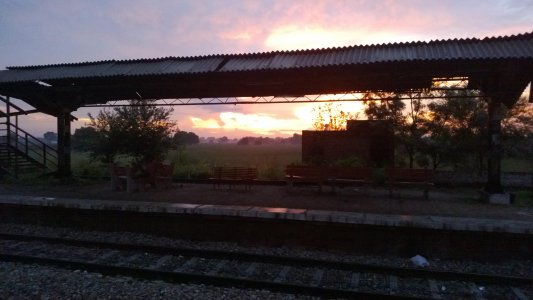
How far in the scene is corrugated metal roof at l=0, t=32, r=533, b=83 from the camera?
32.9 feet

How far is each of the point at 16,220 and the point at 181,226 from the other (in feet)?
16.4

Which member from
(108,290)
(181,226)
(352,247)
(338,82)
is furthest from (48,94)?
(352,247)

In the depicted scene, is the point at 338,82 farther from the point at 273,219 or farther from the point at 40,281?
the point at 40,281

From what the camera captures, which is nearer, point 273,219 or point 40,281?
point 40,281

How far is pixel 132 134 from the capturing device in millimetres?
19516

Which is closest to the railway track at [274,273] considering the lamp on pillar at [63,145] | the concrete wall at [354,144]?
the lamp on pillar at [63,145]

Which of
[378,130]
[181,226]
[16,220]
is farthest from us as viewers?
[378,130]

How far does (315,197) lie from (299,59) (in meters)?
3.96

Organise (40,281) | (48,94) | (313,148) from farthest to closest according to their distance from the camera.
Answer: (313,148) < (48,94) < (40,281)

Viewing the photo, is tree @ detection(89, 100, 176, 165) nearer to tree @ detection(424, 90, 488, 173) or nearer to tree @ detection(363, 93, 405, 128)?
tree @ detection(363, 93, 405, 128)

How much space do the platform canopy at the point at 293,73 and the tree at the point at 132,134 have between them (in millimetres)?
3815

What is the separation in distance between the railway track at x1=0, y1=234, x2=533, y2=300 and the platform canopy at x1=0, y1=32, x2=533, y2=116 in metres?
5.35

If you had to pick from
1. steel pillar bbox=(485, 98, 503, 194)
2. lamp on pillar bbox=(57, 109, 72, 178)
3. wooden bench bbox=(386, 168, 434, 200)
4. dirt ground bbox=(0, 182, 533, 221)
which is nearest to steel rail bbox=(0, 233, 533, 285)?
dirt ground bbox=(0, 182, 533, 221)

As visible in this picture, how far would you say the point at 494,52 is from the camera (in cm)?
986
